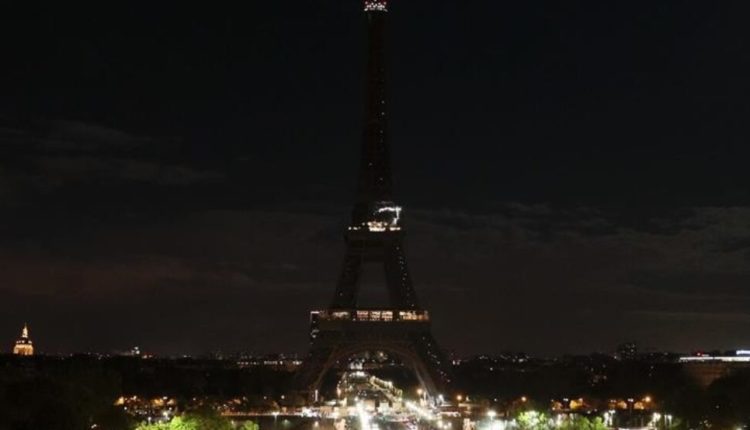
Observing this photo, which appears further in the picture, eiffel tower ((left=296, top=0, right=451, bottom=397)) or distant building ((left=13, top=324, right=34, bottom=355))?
distant building ((left=13, top=324, right=34, bottom=355))

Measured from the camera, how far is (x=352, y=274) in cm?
9619

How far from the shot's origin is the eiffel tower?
9319 centimetres

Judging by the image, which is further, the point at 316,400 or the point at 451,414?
the point at 316,400

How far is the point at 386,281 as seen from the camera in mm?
96188

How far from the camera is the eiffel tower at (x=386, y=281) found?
93188mm

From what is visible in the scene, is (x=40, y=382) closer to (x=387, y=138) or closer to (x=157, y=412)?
(x=157, y=412)

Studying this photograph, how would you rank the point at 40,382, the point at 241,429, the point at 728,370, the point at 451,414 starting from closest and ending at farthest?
1. the point at 40,382
2. the point at 241,429
3. the point at 451,414
4. the point at 728,370

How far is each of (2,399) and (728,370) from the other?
9104 cm

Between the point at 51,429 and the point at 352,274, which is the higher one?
the point at 352,274

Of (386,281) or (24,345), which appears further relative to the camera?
(24,345)

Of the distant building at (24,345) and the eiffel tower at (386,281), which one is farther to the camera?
the distant building at (24,345)

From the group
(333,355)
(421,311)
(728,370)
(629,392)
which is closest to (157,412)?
(333,355)

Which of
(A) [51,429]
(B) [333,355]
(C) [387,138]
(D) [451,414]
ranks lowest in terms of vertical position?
(A) [51,429]

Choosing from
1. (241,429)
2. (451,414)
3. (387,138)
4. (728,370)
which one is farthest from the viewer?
(728,370)
